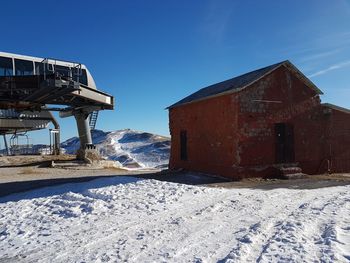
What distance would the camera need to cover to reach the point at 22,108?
2247 centimetres

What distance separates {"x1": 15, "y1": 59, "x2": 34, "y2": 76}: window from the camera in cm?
2025

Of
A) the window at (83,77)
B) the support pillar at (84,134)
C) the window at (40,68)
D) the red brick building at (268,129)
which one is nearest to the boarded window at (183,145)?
the red brick building at (268,129)

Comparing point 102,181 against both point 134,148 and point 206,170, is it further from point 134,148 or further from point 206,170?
point 134,148

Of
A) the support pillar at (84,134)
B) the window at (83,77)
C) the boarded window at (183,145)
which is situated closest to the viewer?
the boarded window at (183,145)

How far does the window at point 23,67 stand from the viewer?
20.2 metres

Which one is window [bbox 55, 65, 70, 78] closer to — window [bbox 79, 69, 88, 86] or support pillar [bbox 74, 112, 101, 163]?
window [bbox 79, 69, 88, 86]

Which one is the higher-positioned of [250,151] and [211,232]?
[250,151]

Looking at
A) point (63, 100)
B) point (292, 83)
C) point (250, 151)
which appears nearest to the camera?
point (250, 151)

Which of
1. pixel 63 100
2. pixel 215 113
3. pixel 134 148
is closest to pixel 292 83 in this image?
pixel 215 113

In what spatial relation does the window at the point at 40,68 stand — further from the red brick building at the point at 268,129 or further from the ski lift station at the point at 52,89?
the red brick building at the point at 268,129

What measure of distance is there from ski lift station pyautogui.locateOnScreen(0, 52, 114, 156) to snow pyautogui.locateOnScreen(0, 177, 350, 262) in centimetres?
854

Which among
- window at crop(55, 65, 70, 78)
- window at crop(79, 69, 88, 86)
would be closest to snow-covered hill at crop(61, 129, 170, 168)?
window at crop(79, 69, 88, 86)

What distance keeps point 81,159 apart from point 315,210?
18.3 metres

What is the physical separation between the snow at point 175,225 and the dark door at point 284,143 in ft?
12.5
